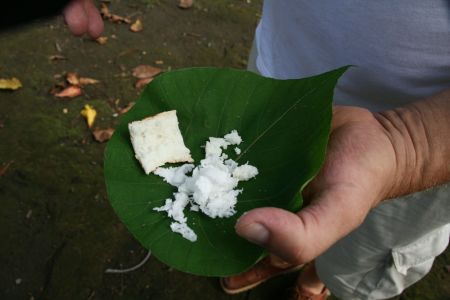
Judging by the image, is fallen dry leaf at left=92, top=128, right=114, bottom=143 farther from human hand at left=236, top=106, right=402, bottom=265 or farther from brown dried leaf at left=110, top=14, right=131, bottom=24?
human hand at left=236, top=106, right=402, bottom=265

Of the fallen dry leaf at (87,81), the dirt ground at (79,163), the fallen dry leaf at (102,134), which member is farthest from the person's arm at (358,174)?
the fallen dry leaf at (87,81)

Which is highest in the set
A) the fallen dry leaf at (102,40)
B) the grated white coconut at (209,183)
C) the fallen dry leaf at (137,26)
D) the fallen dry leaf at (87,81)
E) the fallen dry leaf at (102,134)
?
the grated white coconut at (209,183)

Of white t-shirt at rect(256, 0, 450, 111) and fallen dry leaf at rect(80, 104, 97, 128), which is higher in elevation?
white t-shirt at rect(256, 0, 450, 111)

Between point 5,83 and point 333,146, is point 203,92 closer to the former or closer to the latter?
point 333,146

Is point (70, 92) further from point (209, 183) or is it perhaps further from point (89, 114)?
point (209, 183)

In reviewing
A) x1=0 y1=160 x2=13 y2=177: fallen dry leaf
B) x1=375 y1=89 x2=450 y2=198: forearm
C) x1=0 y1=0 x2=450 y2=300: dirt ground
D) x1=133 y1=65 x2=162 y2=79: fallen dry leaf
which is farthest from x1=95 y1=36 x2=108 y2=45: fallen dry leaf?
x1=375 y1=89 x2=450 y2=198: forearm

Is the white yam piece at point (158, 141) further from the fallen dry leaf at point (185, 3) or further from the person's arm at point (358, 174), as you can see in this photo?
the fallen dry leaf at point (185, 3)
